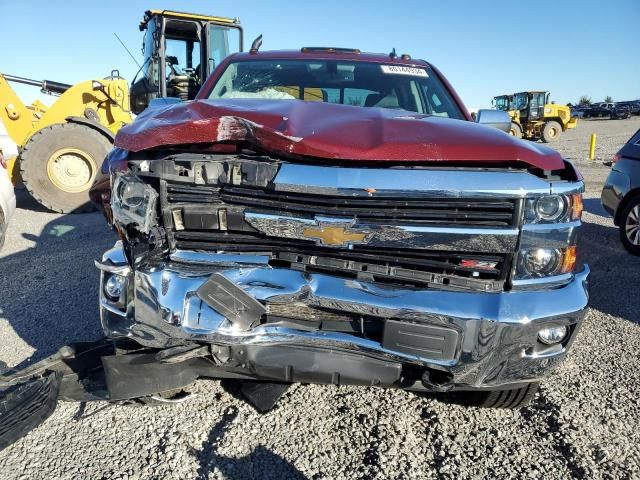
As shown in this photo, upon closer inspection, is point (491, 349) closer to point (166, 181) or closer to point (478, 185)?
point (478, 185)

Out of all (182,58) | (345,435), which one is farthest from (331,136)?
(182,58)

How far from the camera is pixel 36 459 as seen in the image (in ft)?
7.13

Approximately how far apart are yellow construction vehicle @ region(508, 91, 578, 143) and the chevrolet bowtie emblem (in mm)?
26376

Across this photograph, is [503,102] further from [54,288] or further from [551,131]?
[54,288]

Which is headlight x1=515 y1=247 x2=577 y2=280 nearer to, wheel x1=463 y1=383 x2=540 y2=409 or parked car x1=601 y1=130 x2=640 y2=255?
wheel x1=463 y1=383 x2=540 y2=409

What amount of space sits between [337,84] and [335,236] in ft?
6.69

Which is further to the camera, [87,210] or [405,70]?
[87,210]

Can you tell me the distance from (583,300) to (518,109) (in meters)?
27.5

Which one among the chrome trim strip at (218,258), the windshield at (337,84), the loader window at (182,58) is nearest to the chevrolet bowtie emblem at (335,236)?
the chrome trim strip at (218,258)

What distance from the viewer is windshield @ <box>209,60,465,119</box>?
3.61 m

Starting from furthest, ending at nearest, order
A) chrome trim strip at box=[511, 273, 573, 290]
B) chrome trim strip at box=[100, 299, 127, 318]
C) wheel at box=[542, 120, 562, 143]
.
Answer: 1. wheel at box=[542, 120, 562, 143]
2. chrome trim strip at box=[100, 299, 127, 318]
3. chrome trim strip at box=[511, 273, 573, 290]

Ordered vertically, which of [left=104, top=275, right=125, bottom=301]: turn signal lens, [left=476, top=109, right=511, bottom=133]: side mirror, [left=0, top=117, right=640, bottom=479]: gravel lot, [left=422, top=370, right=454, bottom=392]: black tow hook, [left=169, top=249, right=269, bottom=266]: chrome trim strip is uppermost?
[left=476, top=109, right=511, bottom=133]: side mirror

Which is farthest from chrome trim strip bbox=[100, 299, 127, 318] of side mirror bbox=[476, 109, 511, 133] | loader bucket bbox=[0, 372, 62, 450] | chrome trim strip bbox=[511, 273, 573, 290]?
side mirror bbox=[476, 109, 511, 133]

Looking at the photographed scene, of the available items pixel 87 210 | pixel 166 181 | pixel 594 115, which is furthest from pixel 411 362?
pixel 594 115
